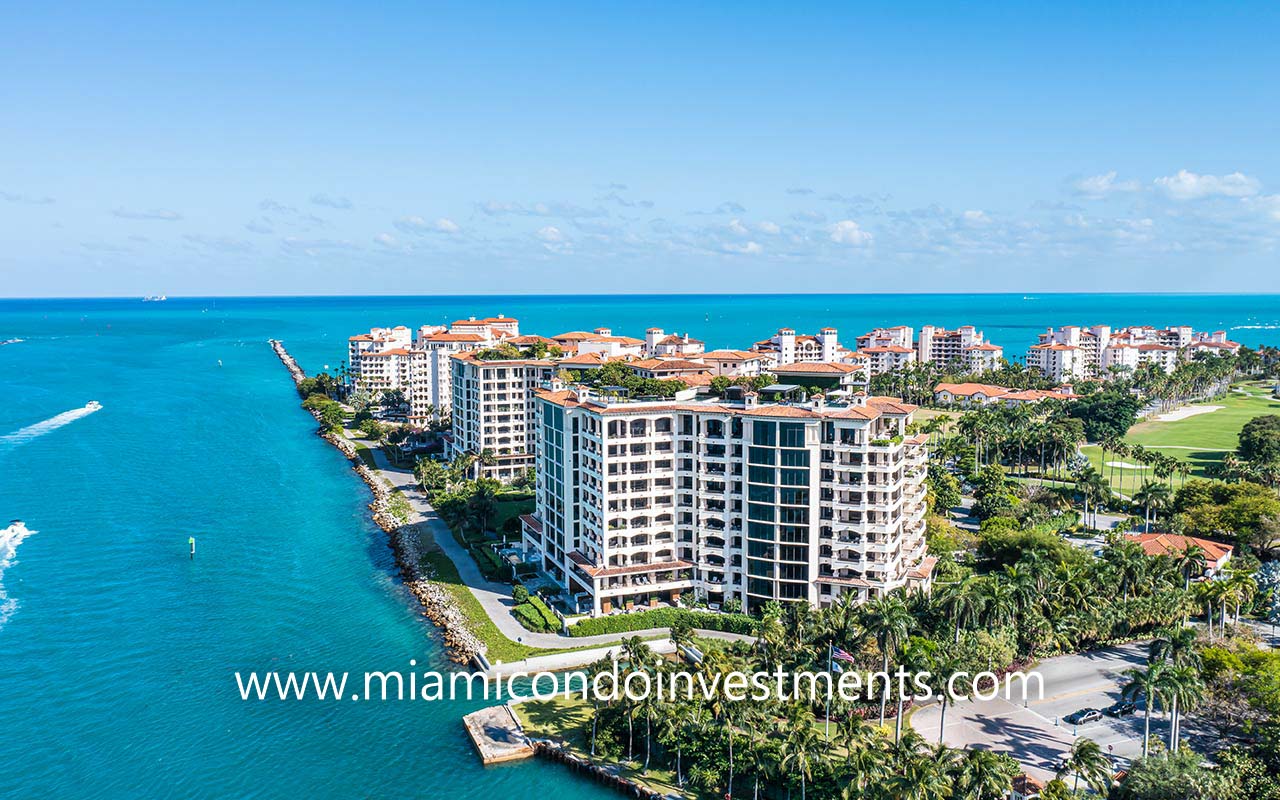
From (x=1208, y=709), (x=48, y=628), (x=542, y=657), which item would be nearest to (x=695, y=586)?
(x=542, y=657)

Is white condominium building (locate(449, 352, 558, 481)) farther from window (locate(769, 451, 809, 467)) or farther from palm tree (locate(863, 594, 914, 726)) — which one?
palm tree (locate(863, 594, 914, 726))

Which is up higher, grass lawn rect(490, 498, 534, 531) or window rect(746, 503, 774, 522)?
window rect(746, 503, 774, 522)

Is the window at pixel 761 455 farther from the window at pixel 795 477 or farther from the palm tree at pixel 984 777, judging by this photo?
the palm tree at pixel 984 777

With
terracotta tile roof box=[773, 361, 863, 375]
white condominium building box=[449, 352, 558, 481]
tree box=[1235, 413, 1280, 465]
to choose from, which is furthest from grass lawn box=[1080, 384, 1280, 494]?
white condominium building box=[449, 352, 558, 481]

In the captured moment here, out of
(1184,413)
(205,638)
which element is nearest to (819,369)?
(205,638)

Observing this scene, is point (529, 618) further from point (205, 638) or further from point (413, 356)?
point (413, 356)
